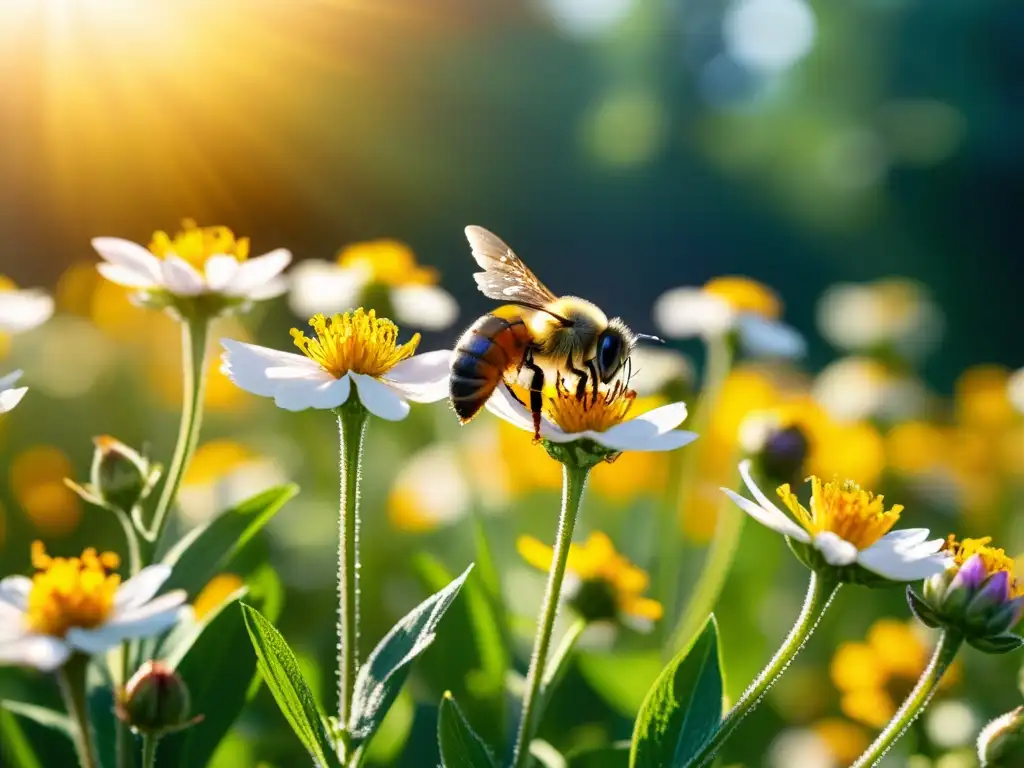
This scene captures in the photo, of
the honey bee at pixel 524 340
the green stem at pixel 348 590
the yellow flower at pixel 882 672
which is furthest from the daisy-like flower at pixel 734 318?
the green stem at pixel 348 590

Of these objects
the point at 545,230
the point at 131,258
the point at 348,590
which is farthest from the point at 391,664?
the point at 545,230

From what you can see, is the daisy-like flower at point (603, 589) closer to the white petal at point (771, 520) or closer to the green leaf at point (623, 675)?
the green leaf at point (623, 675)

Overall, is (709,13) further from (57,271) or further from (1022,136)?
(57,271)

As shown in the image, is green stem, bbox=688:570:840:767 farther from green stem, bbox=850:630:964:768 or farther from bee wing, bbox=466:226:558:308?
bee wing, bbox=466:226:558:308

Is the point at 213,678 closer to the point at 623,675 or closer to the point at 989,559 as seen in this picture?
the point at 623,675

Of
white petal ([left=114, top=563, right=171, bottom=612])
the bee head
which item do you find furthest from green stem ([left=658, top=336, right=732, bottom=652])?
white petal ([left=114, top=563, right=171, bottom=612])
